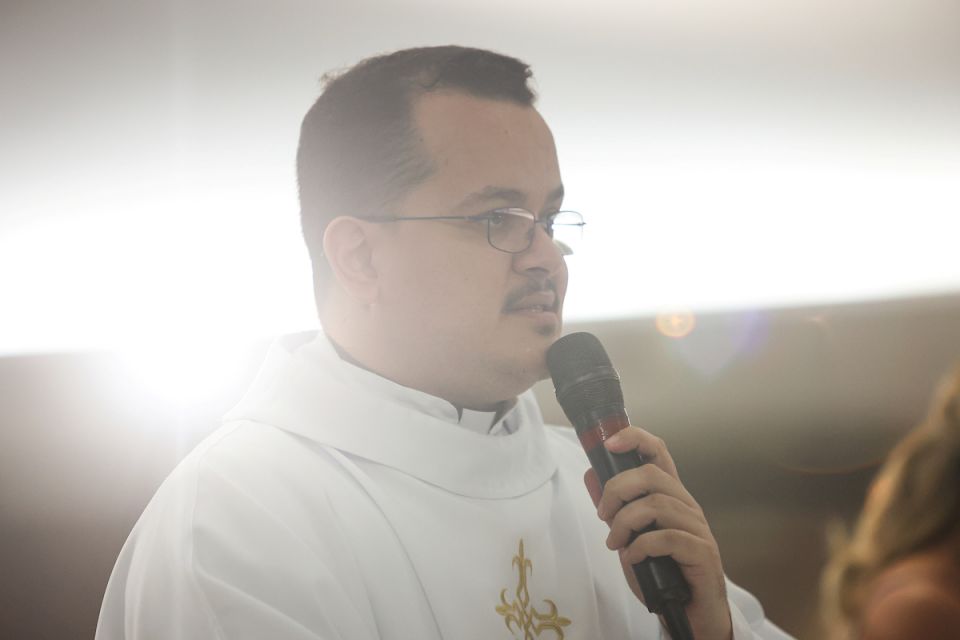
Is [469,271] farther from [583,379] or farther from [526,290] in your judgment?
[583,379]

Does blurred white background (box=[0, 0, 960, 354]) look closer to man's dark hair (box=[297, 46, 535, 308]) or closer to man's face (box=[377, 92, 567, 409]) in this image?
man's dark hair (box=[297, 46, 535, 308])

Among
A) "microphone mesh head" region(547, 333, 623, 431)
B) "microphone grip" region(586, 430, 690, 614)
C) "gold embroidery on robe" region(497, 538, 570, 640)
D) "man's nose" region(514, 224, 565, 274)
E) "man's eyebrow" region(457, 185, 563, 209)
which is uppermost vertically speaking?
"man's eyebrow" region(457, 185, 563, 209)

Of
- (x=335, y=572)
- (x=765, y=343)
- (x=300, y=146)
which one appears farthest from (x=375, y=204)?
(x=765, y=343)

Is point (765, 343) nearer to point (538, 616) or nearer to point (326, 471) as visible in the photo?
point (538, 616)

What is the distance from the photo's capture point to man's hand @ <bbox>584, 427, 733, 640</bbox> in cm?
111

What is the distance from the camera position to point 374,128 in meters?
1.50

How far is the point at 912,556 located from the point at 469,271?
0.90 metres

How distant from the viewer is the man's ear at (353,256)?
1467mm

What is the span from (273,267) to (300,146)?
24cm

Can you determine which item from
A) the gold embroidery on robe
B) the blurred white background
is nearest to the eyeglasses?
the blurred white background

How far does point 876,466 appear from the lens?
6.95 ft

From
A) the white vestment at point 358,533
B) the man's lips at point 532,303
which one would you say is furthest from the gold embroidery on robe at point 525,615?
the man's lips at point 532,303

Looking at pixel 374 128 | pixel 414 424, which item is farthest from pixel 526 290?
pixel 374 128

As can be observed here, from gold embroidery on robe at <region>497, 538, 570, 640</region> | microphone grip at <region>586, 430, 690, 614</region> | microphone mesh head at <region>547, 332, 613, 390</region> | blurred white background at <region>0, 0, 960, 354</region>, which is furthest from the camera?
blurred white background at <region>0, 0, 960, 354</region>
